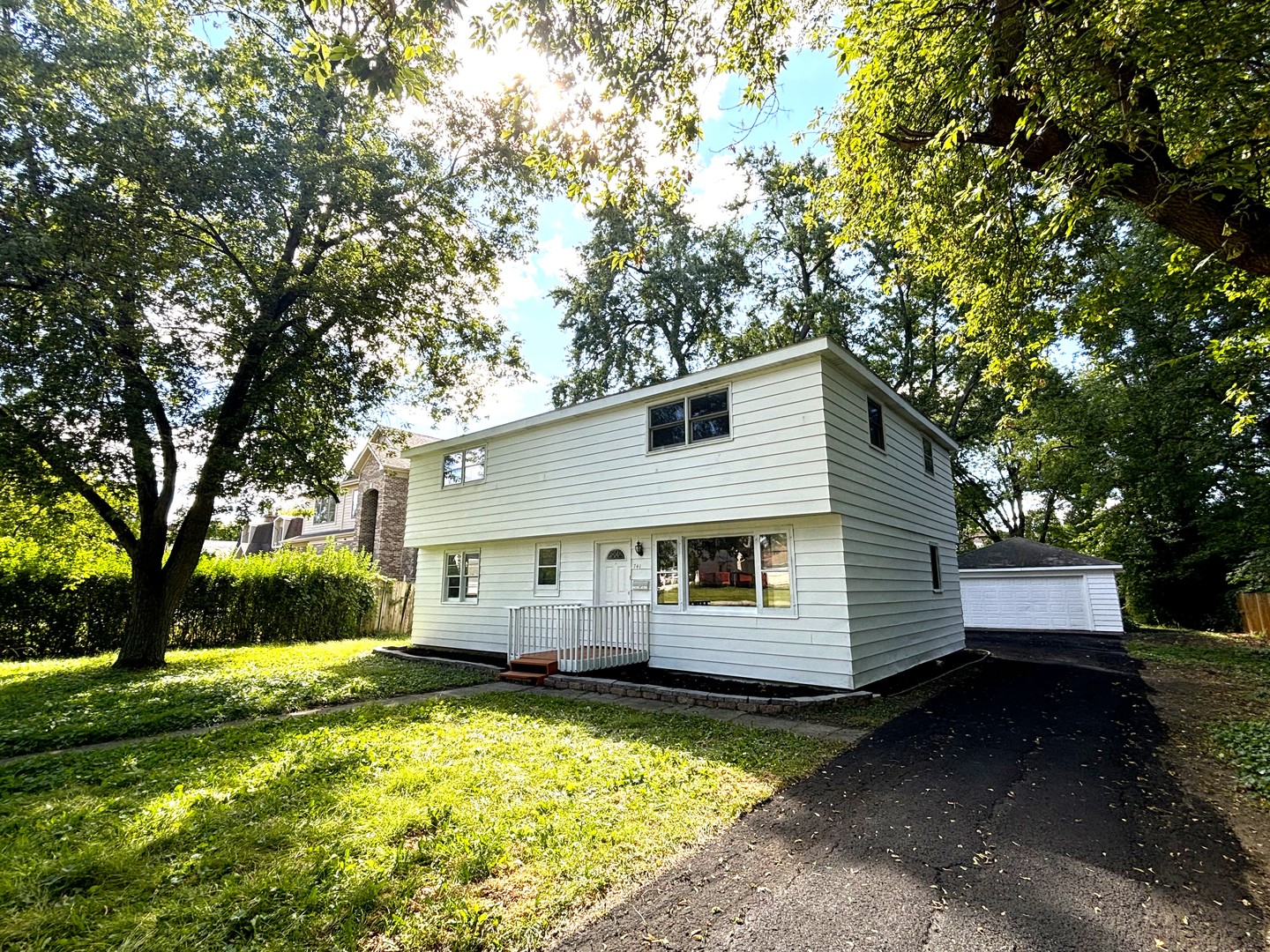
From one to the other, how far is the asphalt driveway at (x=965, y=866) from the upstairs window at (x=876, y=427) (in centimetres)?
537

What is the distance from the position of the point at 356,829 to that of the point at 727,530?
667 cm

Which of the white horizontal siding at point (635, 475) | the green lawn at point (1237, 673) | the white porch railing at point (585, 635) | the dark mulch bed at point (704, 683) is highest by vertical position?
the white horizontal siding at point (635, 475)

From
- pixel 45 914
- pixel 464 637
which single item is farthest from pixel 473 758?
pixel 464 637

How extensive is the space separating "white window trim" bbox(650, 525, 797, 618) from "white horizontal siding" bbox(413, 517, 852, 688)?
31 millimetres

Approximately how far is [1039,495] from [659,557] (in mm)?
31479

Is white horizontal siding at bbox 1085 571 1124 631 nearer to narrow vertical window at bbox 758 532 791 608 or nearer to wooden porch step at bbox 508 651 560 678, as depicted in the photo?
narrow vertical window at bbox 758 532 791 608

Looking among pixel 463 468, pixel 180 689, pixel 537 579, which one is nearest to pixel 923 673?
pixel 537 579

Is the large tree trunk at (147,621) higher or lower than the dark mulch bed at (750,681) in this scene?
higher

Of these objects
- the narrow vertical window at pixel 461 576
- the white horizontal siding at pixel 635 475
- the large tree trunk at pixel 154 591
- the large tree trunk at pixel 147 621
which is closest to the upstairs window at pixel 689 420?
the white horizontal siding at pixel 635 475

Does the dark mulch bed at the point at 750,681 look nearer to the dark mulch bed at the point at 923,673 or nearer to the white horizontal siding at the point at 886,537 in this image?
the dark mulch bed at the point at 923,673

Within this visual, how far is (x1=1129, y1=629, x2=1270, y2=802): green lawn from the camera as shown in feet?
16.7

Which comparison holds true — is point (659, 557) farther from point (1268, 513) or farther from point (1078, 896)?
point (1268, 513)

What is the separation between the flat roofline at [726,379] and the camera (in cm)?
831

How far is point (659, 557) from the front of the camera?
396 inches
